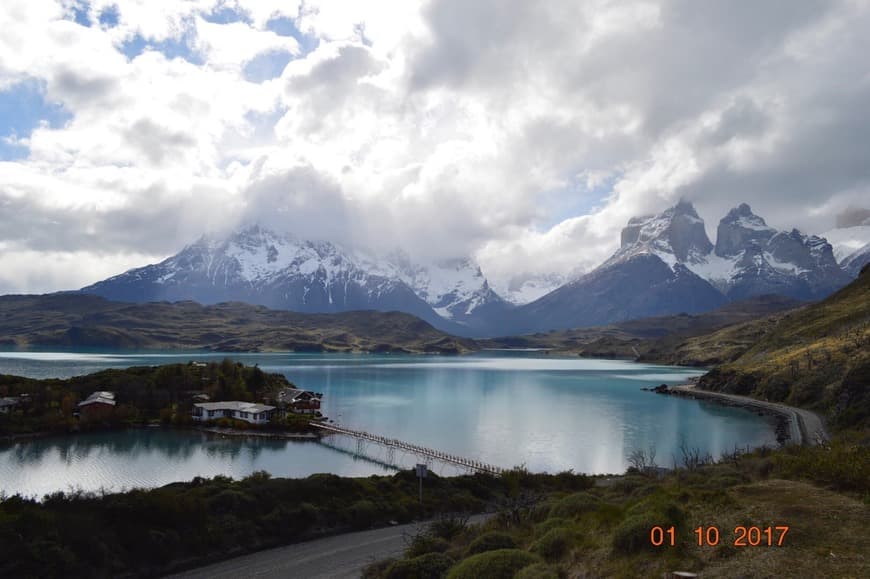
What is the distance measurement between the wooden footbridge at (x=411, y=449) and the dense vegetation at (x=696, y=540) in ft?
81.7

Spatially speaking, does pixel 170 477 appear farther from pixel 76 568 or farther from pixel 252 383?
pixel 252 383

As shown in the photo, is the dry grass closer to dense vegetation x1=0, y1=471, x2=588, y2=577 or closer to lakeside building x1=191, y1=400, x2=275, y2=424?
dense vegetation x1=0, y1=471, x2=588, y2=577

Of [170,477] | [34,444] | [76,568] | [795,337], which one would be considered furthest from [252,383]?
[795,337]

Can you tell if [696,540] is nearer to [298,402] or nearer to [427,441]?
[427,441]

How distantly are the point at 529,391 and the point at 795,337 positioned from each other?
5706 centimetres

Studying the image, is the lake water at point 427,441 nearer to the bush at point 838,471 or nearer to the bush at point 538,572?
the bush at point 838,471

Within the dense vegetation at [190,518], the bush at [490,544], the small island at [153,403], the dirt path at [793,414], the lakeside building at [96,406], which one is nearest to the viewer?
the bush at [490,544]

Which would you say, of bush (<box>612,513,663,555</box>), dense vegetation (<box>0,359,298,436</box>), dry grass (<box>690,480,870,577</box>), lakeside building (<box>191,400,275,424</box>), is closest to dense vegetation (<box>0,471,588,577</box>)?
bush (<box>612,513,663,555</box>)

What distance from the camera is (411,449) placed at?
54781 mm

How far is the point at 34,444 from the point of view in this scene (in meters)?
57.5

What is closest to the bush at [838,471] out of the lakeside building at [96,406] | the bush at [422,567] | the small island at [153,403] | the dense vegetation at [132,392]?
the bush at [422,567]

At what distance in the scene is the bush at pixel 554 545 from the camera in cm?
1612

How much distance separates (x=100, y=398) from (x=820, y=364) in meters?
102

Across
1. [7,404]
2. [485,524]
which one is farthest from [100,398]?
[485,524]
